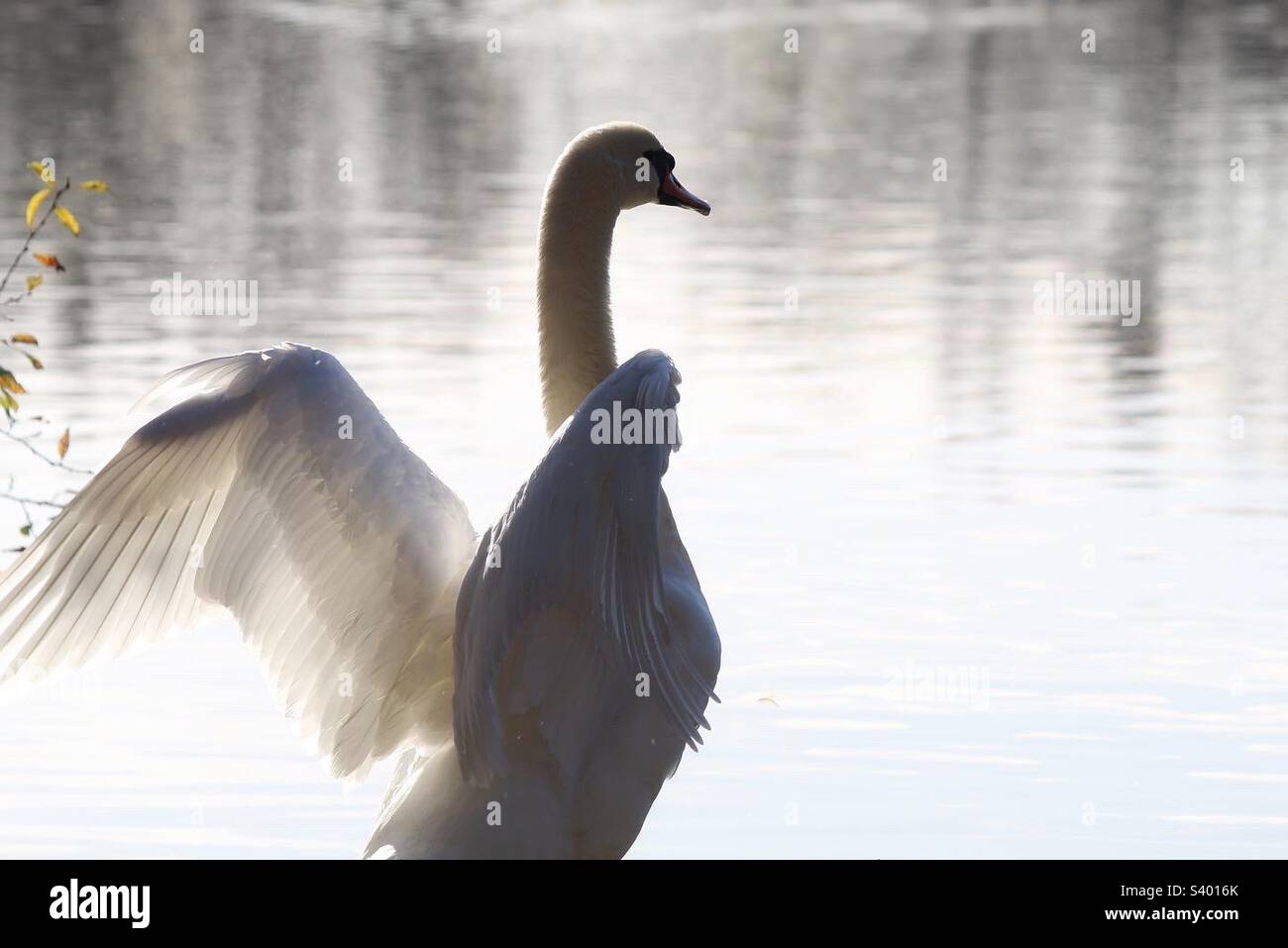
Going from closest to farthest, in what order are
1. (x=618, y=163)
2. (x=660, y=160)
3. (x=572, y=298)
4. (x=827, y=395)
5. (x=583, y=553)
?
(x=583, y=553) → (x=572, y=298) → (x=618, y=163) → (x=660, y=160) → (x=827, y=395)

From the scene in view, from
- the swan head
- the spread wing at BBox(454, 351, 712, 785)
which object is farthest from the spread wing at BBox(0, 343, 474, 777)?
the swan head

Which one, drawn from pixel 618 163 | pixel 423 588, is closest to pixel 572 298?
pixel 618 163

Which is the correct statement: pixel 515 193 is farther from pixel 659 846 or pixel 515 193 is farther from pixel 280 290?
pixel 659 846

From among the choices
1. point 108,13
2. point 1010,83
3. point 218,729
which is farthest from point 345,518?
point 108,13

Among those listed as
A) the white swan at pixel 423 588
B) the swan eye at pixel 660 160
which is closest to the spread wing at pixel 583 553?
the white swan at pixel 423 588

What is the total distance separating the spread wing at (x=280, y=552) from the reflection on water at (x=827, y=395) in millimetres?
1058

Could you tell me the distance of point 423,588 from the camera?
5.20 m

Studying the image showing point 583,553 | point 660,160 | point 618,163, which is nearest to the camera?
point 583,553

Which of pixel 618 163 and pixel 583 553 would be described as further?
pixel 618 163

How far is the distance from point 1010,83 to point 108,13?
18736mm

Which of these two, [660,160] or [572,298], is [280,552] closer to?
[572,298]

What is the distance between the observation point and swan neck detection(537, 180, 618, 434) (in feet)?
18.5

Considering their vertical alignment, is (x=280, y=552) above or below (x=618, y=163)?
below

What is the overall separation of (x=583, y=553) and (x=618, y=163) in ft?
5.18
